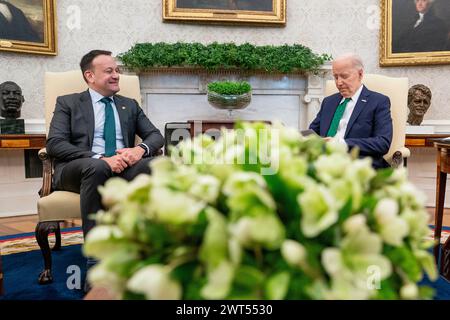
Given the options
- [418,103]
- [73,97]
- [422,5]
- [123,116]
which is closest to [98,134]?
[123,116]

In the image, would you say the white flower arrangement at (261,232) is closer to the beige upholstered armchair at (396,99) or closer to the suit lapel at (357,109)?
the suit lapel at (357,109)

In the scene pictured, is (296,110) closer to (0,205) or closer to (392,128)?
(392,128)

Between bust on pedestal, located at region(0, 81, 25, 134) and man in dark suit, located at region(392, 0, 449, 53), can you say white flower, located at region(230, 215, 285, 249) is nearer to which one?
bust on pedestal, located at region(0, 81, 25, 134)

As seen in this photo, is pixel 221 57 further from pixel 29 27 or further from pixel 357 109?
pixel 357 109

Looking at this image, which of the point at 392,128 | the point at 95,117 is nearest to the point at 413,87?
the point at 392,128

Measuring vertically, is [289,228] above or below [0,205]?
above

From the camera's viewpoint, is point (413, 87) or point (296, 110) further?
point (296, 110)

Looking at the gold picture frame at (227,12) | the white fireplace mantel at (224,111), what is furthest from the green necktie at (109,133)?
the gold picture frame at (227,12)

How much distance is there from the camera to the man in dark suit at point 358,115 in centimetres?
310

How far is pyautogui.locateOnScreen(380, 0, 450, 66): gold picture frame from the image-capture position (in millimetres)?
5598

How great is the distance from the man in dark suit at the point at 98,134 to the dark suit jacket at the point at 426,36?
13.2 feet

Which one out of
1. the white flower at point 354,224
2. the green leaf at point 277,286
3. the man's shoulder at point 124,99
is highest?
the man's shoulder at point 124,99
